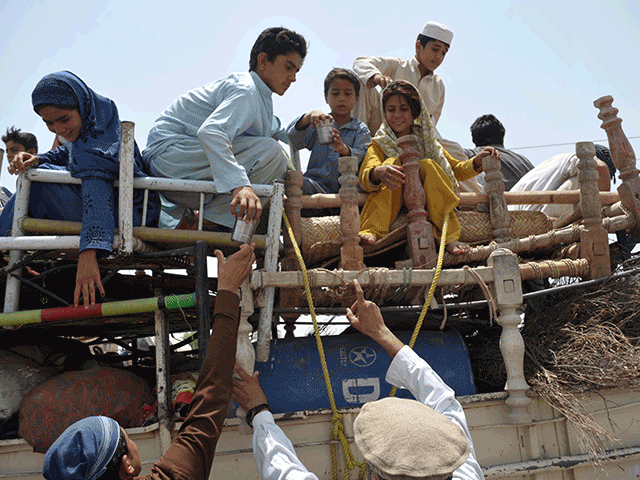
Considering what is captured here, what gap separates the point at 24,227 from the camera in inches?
123

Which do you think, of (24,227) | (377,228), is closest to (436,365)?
(377,228)

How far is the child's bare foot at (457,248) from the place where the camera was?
3.49m

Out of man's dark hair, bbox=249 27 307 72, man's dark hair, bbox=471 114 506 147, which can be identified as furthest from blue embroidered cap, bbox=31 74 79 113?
man's dark hair, bbox=471 114 506 147

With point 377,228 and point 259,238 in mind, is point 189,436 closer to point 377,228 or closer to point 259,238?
point 259,238

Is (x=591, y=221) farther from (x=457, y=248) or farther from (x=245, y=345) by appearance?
(x=245, y=345)

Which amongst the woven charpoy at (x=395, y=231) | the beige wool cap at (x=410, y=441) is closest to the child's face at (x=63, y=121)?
the woven charpoy at (x=395, y=231)

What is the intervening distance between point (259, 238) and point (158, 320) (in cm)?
77

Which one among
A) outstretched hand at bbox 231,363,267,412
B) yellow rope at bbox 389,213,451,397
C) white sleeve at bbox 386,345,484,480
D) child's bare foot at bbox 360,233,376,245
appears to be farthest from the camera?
child's bare foot at bbox 360,233,376,245

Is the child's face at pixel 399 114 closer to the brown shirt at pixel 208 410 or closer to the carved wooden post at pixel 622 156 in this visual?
the carved wooden post at pixel 622 156

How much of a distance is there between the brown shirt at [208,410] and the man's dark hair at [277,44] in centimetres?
220

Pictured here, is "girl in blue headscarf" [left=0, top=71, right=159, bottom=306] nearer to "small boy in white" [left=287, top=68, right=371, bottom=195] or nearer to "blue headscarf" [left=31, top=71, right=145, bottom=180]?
"blue headscarf" [left=31, top=71, right=145, bottom=180]

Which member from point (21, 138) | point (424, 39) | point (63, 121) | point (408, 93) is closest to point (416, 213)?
point (408, 93)

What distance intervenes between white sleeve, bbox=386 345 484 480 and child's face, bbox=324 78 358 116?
2661 millimetres

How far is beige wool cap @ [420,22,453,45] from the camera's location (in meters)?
5.03
